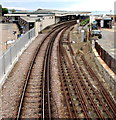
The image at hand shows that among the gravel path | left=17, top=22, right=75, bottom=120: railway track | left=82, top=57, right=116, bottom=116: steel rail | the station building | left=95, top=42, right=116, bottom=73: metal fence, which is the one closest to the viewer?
left=17, top=22, right=75, bottom=120: railway track

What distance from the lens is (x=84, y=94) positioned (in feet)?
33.4

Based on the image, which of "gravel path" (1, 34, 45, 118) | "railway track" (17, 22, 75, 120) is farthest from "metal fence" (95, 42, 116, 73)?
"gravel path" (1, 34, 45, 118)

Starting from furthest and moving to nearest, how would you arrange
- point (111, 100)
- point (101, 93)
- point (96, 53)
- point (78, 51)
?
point (78, 51) → point (96, 53) → point (101, 93) → point (111, 100)

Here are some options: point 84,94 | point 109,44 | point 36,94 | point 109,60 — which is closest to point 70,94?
point 84,94

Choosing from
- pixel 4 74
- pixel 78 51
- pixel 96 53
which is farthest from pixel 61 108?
pixel 78 51

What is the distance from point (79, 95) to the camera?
9.95 m

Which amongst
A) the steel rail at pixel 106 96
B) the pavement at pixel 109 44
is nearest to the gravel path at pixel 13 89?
the steel rail at pixel 106 96

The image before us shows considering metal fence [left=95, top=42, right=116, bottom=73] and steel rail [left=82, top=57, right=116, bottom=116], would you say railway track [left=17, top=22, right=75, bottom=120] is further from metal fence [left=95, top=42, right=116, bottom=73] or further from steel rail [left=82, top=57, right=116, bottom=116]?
metal fence [left=95, top=42, right=116, bottom=73]

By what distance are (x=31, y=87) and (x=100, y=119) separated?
13.7 feet

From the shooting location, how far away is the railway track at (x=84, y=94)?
27.9 ft

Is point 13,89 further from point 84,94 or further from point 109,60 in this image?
point 109,60

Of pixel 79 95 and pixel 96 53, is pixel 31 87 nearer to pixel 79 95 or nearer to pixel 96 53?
pixel 79 95

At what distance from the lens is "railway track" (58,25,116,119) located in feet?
27.9

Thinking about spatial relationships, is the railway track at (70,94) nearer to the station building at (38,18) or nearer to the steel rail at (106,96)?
the steel rail at (106,96)
